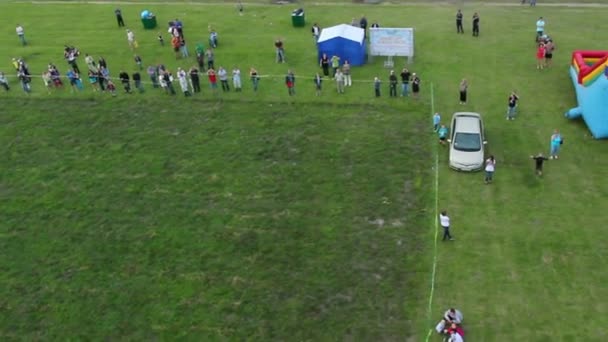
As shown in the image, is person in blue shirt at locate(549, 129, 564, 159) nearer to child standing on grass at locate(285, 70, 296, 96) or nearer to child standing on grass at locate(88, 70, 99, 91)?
child standing on grass at locate(285, 70, 296, 96)

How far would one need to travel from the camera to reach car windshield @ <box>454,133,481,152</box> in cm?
2500

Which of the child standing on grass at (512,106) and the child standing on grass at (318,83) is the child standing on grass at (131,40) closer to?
the child standing on grass at (318,83)

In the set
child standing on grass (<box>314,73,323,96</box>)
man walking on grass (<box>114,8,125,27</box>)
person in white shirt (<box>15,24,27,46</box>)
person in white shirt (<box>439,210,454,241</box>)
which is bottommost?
person in white shirt (<box>439,210,454,241</box>)

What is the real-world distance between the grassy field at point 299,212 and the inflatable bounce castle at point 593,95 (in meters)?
0.66

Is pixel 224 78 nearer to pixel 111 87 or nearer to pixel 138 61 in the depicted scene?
pixel 111 87

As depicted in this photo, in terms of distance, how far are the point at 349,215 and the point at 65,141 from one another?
1491 centimetres

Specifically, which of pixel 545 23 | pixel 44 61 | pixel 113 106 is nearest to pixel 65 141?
pixel 113 106

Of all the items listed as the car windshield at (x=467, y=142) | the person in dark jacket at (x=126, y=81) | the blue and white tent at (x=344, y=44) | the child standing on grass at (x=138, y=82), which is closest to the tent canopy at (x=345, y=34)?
the blue and white tent at (x=344, y=44)

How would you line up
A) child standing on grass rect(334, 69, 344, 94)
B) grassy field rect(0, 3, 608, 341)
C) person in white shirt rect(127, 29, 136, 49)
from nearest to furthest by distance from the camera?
grassy field rect(0, 3, 608, 341), child standing on grass rect(334, 69, 344, 94), person in white shirt rect(127, 29, 136, 49)

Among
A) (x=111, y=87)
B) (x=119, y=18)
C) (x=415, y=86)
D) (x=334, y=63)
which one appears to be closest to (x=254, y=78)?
(x=334, y=63)

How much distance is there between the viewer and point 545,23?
38.6m

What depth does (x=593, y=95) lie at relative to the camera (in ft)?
87.7

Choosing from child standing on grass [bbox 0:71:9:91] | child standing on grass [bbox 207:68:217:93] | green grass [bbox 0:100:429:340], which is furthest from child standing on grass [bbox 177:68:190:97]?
child standing on grass [bbox 0:71:9:91]

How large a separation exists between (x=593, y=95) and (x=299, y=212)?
47.2 feet
